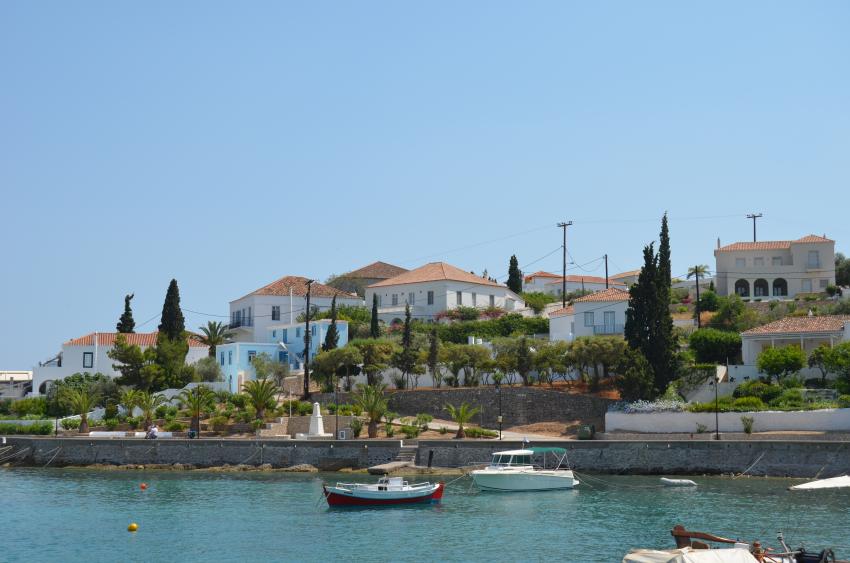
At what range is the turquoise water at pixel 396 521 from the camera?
108ft

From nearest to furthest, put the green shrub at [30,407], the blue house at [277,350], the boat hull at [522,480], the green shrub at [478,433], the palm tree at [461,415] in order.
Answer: the boat hull at [522,480] < the green shrub at [478,433] < the palm tree at [461,415] < the green shrub at [30,407] < the blue house at [277,350]

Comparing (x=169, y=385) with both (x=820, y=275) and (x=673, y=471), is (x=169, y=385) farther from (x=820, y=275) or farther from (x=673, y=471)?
(x=820, y=275)

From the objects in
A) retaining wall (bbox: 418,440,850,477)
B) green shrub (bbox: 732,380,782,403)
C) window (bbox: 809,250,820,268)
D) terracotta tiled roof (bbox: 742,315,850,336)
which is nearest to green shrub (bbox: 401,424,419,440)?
retaining wall (bbox: 418,440,850,477)

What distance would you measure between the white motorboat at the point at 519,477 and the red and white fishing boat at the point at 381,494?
4271 mm

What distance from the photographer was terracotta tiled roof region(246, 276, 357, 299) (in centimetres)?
9188

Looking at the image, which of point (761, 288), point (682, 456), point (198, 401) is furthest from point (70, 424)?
point (761, 288)

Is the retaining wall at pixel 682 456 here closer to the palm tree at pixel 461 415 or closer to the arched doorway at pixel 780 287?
the palm tree at pixel 461 415

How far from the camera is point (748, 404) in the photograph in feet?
176

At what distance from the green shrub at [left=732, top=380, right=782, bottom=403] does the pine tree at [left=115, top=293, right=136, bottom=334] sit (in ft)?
169

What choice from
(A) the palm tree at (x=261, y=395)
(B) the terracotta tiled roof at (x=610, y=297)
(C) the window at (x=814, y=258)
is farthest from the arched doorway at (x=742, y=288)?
(A) the palm tree at (x=261, y=395)

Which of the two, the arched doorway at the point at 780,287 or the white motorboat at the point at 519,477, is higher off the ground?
the arched doorway at the point at 780,287

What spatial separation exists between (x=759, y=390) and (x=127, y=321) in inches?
2108

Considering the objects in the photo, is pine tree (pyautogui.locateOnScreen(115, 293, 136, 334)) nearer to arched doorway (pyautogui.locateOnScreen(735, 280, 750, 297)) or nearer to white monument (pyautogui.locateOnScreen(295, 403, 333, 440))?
white monument (pyautogui.locateOnScreen(295, 403, 333, 440))

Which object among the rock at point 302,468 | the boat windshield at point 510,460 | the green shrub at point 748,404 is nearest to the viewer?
the boat windshield at point 510,460
